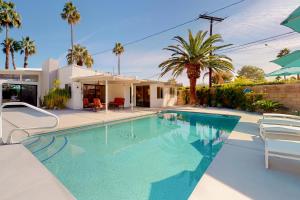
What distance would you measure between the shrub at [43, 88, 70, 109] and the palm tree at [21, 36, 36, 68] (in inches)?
770

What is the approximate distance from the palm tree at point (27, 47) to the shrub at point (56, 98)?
64.1 feet

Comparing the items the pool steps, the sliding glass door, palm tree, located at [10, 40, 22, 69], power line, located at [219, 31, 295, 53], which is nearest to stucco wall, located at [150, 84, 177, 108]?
power line, located at [219, 31, 295, 53]

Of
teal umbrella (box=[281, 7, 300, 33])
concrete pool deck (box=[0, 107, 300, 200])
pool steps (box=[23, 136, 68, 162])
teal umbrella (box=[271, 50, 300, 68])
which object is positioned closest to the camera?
concrete pool deck (box=[0, 107, 300, 200])

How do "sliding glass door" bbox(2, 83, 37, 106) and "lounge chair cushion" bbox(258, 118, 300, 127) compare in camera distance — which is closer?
"lounge chair cushion" bbox(258, 118, 300, 127)

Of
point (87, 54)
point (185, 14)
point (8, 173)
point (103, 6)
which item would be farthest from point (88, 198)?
point (87, 54)

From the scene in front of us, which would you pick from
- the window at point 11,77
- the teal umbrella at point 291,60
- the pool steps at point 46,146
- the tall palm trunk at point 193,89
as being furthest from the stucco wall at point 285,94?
the window at point 11,77

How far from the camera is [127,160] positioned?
5.68 meters

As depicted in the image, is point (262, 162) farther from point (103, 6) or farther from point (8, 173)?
point (103, 6)

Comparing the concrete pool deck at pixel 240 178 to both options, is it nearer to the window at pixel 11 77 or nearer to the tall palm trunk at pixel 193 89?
the tall palm trunk at pixel 193 89

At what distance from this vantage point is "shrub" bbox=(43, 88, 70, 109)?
17031 millimetres

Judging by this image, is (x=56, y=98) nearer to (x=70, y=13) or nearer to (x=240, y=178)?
(x=70, y=13)

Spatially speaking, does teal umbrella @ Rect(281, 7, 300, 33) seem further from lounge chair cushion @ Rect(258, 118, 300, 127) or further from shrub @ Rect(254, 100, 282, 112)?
shrub @ Rect(254, 100, 282, 112)

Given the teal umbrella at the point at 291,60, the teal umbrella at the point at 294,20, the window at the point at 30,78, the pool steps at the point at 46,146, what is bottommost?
the pool steps at the point at 46,146

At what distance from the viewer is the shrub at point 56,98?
17.0 m
